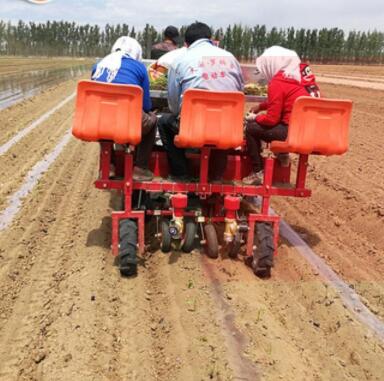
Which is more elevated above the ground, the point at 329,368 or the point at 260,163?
the point at 260,163

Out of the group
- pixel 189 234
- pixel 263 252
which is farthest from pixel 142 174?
pixel 263 252

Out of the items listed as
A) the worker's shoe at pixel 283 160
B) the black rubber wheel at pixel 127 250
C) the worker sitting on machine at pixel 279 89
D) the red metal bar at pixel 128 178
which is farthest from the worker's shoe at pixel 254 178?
the black rubber wheel at pixel 127 250

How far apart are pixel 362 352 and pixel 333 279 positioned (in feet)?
4.18

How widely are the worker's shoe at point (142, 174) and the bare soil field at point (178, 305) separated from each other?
794mm

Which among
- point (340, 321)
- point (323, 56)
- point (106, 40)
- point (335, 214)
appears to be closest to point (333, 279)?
point (340, 321)

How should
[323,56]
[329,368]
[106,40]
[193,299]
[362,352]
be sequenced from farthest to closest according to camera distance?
[106,40] < [323,56] < [193,299] < [362,352] < [329,368]

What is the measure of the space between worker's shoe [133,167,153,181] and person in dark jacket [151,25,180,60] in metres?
3.46

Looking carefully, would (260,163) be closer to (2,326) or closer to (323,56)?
(2,326)

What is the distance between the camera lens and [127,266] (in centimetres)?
455

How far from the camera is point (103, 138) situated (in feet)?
14.4

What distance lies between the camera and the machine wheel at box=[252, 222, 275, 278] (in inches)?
183

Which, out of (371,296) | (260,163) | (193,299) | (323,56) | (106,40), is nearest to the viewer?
(193,299)

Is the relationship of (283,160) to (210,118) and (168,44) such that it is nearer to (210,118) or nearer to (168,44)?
(210,118)

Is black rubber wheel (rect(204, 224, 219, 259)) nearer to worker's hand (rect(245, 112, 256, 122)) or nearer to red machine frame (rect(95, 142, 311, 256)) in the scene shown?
red machine frame (rect(95, 142, 311, 256))
